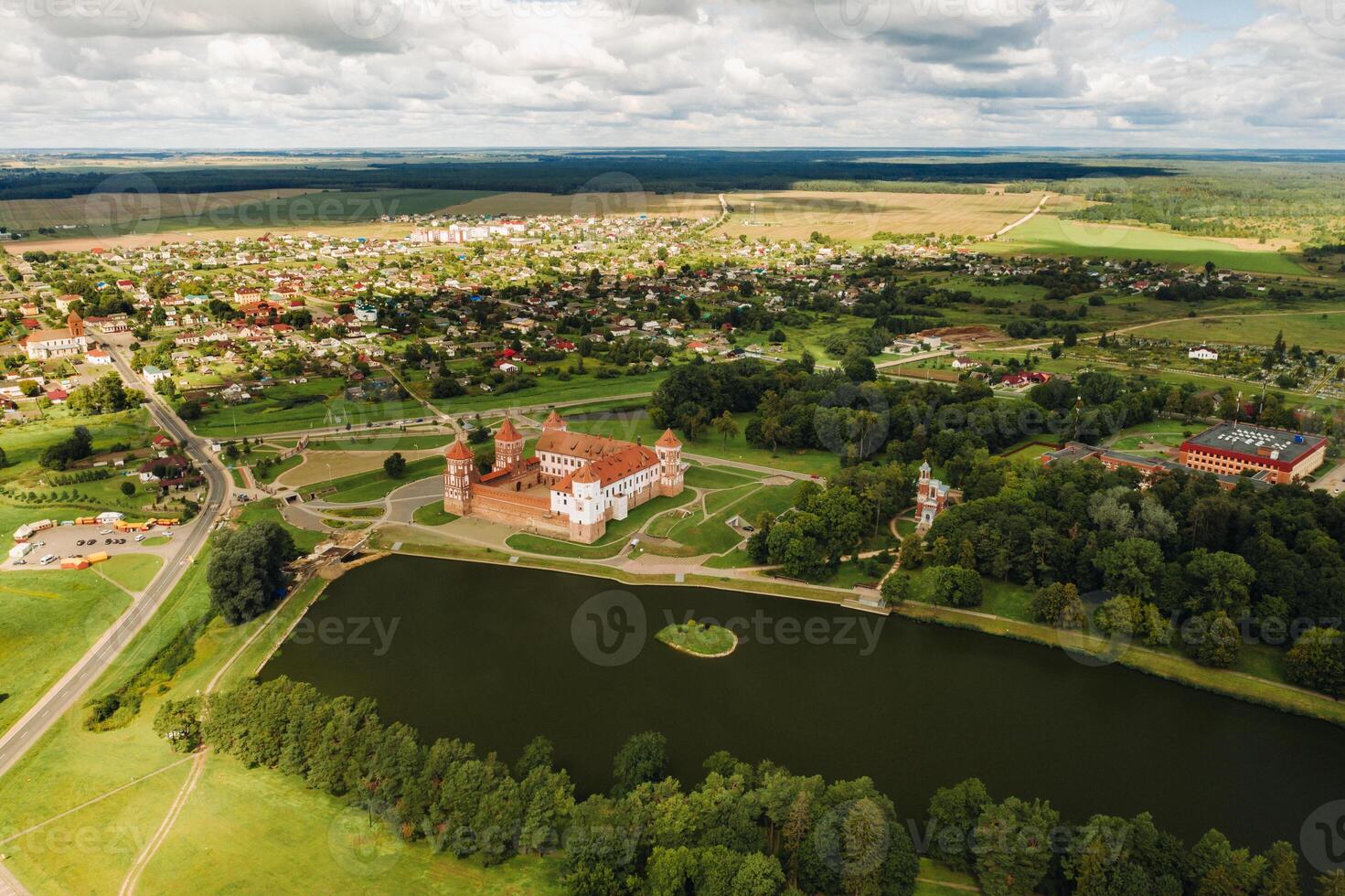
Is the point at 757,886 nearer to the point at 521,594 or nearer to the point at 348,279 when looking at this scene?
the point at 521,594

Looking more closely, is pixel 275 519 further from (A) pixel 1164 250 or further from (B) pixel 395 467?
(A) pixel 1164 250

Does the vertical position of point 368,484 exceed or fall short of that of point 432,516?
it exceeds it

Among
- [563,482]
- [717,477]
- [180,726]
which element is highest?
[563,482]

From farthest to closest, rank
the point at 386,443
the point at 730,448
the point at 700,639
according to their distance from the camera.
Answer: the point at 386,443 < the point at 730,448 < the point at 700,639

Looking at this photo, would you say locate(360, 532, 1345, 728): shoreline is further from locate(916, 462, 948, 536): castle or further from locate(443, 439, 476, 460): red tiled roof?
locate(916, 462, 948, 536): castle

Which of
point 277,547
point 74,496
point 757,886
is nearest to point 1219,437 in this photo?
point 757,886
